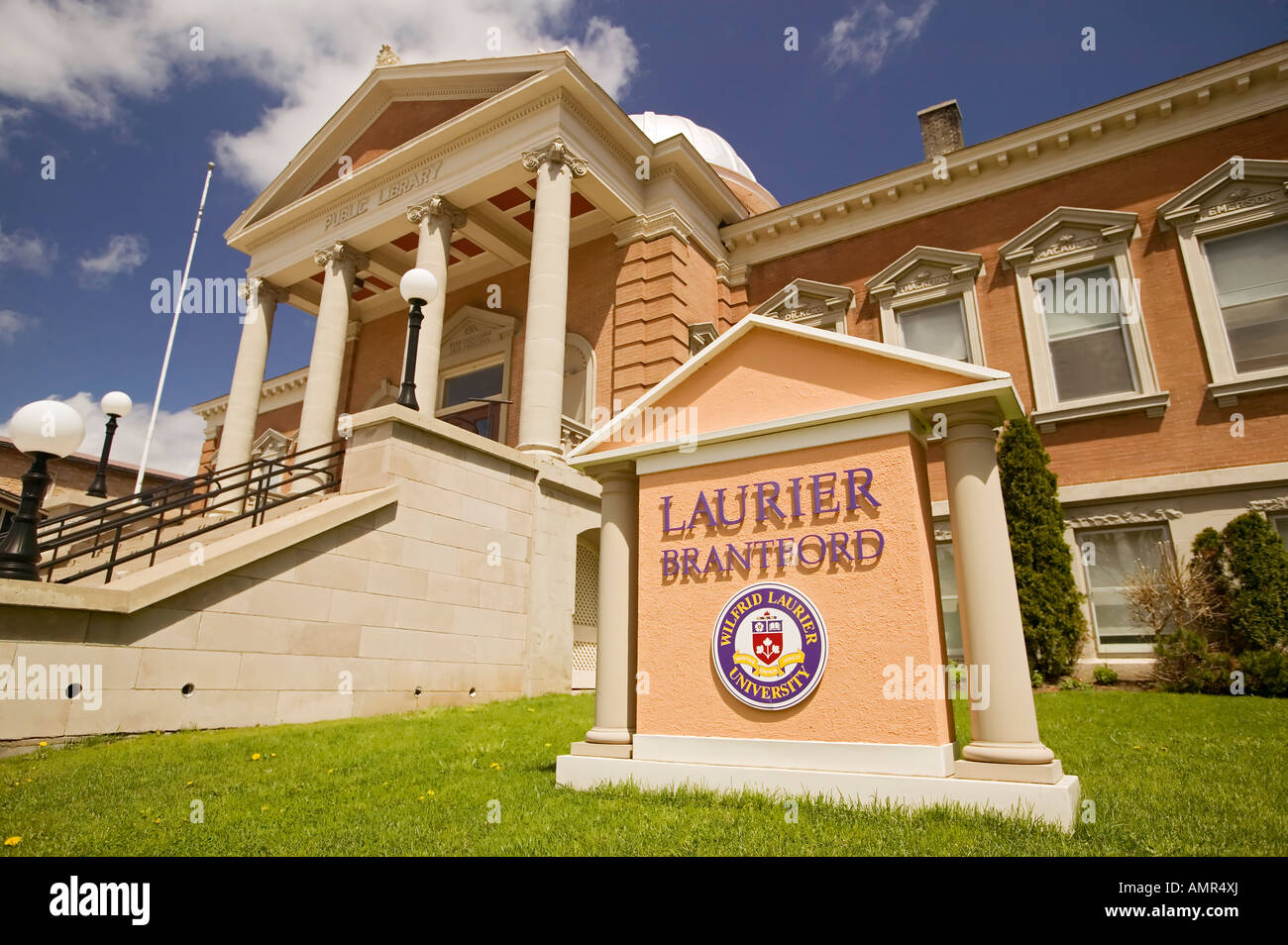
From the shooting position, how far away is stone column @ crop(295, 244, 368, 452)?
1895 centimetres

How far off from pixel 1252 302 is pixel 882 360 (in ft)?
44.8

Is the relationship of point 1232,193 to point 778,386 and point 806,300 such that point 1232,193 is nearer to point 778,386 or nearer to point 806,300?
point 806,300

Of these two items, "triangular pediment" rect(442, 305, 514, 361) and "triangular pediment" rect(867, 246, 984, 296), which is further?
"triangular pediment" rect(442, 305, 514, 361)

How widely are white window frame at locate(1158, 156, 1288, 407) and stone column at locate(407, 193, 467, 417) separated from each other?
622 inches

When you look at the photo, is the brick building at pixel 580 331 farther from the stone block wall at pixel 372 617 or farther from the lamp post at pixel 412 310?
the lamp post at pixel 412 310

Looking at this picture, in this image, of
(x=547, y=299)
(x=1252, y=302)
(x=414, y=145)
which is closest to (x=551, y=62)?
(x=414, y=145)

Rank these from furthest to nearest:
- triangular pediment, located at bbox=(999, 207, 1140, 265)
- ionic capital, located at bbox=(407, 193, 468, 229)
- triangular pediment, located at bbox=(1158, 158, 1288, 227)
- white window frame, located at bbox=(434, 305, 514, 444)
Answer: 1. white window frame, located at bbox=(434, 305, 514, 444)
2. ionic capital, located at bbox=(407, 193, 468, 229)
3. triangular pediment, located at bbox=(999, 207, 1140, 265)
4. triangular pediment, located at bbox=(1158, 158, 1288, 227)

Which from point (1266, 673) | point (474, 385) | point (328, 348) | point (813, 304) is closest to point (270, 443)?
point (474, 385)

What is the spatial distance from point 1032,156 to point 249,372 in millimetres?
21569

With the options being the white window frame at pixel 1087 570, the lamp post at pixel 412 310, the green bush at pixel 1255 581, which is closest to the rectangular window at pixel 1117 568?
the white window frame at pixel 1087 570

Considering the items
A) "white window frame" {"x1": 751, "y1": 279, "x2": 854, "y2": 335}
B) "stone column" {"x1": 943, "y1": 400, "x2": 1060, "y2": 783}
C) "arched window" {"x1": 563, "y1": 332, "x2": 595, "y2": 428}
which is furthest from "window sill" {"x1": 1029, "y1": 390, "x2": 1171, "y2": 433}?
"stone column" {"x1": 943, "y1": 400, "x2": 1060, "y2": 783}

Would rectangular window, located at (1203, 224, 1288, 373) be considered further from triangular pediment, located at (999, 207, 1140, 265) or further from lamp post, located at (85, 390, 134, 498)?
lamp post, located at (85, 390, 134, 498)

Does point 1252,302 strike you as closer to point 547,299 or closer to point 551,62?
point 547,299
